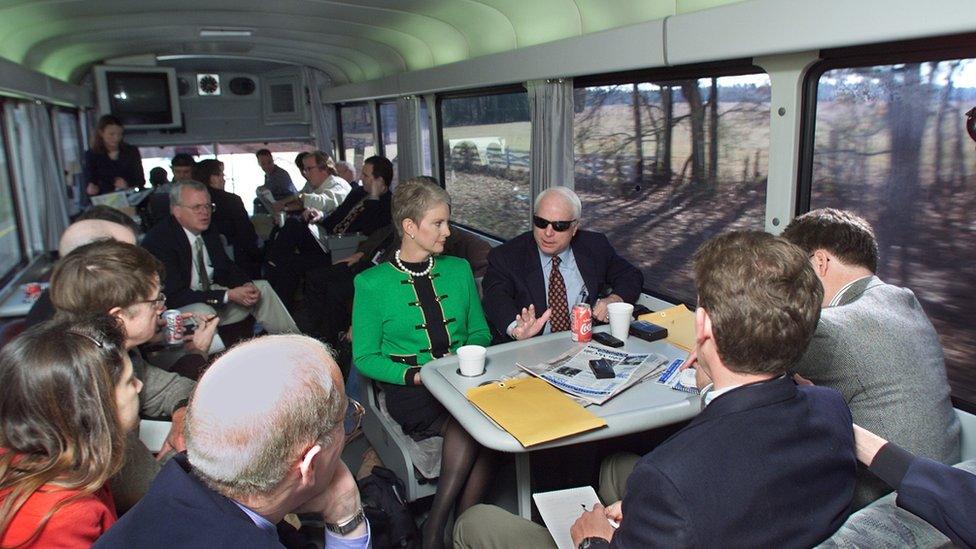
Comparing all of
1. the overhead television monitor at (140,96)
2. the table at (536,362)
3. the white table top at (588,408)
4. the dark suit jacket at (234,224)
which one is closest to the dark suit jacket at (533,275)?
the table at (536,362)

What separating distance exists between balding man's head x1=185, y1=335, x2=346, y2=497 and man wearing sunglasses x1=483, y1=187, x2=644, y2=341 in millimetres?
2213

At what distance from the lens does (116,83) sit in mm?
9219

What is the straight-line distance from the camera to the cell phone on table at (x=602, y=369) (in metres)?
2.54

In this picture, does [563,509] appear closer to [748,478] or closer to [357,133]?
[748,478]

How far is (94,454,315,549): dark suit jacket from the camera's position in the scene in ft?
3.92

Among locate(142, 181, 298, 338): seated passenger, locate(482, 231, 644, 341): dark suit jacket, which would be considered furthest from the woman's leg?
locate(142, 181, 298, 338): seated passenger

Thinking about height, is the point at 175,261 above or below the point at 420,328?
above

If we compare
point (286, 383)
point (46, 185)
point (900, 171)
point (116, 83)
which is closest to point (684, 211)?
point (900, 171)

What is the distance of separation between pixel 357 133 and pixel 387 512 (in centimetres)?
863

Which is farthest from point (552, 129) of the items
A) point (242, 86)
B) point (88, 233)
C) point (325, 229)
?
point (242, 86)

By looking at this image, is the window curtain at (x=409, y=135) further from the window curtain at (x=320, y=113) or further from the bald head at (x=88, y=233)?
the bald head at (x=88, y=233)

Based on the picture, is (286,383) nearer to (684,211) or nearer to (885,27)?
(885,27)

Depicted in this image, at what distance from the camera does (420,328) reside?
3205 mm

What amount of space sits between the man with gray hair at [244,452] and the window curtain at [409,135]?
633cm
